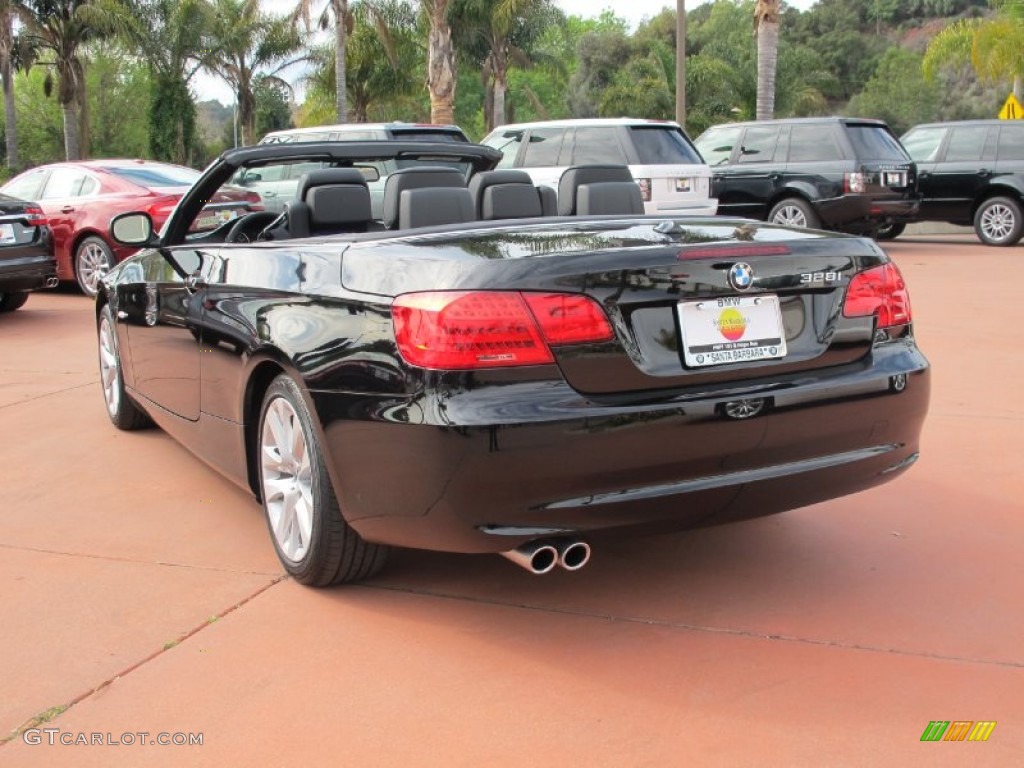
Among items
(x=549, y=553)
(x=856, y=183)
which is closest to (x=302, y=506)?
(x=549, y=553)

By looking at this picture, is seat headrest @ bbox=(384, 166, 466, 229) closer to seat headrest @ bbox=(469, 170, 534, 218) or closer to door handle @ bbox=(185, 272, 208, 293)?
seat headrest @ bbox=(469, 170, 534, 218)

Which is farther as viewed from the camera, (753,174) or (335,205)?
(753,174)

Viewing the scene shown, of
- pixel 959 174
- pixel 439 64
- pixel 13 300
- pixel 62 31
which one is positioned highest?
pixel 62 31

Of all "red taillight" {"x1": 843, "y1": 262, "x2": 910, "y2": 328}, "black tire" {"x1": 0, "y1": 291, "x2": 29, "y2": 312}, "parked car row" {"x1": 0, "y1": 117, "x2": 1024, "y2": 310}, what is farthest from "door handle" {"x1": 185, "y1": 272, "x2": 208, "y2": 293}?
"black tire" {"x1": 0, "y1": 291, "x2": 29, "y2": 312}

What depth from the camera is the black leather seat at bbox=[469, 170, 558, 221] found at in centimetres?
468

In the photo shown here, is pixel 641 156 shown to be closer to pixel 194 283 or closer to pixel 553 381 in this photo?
pixel 194 283

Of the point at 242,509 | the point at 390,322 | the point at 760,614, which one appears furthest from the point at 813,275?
the point at 242,509

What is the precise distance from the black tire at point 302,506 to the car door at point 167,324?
712 mm

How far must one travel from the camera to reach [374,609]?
12.0 feet

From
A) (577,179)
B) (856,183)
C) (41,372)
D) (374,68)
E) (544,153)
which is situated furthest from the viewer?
(374,68)

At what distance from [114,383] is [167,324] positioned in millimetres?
1502

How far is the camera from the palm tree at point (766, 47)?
21.8 metres

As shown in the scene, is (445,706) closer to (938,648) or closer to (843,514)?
(938,648)

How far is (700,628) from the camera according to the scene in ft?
11.4
